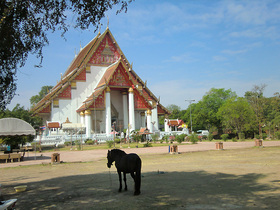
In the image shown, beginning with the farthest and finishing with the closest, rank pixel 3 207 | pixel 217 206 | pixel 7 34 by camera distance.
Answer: pixel 7 34
pixel 217 206
pixel 3 207

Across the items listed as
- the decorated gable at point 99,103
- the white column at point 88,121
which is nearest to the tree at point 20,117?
the white column at point 88,121

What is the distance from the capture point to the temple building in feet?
112

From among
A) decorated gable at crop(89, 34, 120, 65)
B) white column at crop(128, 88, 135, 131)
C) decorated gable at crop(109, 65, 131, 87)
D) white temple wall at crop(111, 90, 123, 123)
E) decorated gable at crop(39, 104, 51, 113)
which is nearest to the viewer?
decorated gable at crop(39, 104, 51, 113)

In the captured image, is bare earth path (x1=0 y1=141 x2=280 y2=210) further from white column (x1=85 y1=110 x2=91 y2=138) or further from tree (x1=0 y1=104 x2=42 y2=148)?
white column (x1=85 y1=110 x2=91 y2=138)

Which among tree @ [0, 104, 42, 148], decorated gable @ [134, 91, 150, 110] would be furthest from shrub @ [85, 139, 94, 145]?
decorated gable @ [134, 91, 150, 110]

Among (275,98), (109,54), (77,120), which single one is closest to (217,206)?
(77,120)

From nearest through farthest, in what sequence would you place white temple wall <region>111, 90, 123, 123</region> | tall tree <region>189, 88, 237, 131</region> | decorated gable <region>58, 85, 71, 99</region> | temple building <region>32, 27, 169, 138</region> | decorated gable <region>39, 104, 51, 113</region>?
temple building <region>32, 27, 169, 138</region> < decorated gable <region>39, 104, 51, 113</region> < decorated gable <region>58, 85, 71, 99</region> < white temple wall <region>111, 90, 123, 123</region> < tall tree <region>189, 88, 237, 131</region>

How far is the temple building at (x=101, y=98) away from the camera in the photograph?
112ft

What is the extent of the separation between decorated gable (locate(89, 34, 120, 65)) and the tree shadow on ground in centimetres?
3182

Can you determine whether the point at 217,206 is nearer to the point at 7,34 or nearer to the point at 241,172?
the point at 241,172

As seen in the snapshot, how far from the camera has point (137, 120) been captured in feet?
129

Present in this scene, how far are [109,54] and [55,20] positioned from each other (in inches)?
1322

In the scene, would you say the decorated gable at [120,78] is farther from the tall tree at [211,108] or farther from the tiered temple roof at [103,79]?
the tall tree at [211,108]

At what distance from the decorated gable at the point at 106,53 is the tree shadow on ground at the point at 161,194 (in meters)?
31.8
